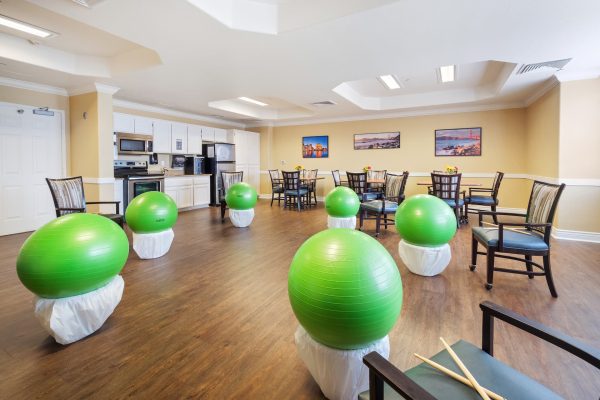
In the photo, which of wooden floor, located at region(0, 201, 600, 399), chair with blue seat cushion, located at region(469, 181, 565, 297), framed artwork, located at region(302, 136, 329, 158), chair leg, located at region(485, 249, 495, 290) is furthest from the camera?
framed artwork, located at region(302, 136, 329, 158)

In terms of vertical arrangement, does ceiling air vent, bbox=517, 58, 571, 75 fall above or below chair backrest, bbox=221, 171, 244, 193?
above

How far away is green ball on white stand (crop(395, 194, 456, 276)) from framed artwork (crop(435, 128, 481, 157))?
5537 mm

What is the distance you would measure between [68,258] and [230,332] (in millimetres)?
1202

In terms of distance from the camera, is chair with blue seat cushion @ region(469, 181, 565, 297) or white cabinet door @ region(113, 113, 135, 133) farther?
white cabinet door @ region(113, 113, 135, 133)

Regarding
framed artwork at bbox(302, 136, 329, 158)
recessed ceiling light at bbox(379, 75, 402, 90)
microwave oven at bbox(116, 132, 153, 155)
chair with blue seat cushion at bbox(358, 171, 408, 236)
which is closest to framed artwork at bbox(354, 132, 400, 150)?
framed artwork at bbox(302, 136, 329, 158)

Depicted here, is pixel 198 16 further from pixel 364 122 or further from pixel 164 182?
pixel 364 122

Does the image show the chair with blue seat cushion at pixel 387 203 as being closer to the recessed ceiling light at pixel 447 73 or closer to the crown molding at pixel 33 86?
the recessed ceiling light at pixel 447 73

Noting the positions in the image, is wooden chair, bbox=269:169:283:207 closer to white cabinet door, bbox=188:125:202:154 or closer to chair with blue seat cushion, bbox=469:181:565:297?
white cabinet door, bbox=188:125:202:154

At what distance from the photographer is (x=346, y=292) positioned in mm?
1343

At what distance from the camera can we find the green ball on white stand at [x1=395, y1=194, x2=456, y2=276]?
3.08m

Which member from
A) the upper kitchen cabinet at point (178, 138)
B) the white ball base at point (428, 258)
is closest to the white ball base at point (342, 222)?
the white ball base at point (428, 258)

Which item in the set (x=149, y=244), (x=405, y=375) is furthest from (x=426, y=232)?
(x=149, y=244)

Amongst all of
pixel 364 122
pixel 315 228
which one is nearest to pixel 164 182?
pixel 315 228

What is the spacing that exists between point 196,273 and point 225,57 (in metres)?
3.00
